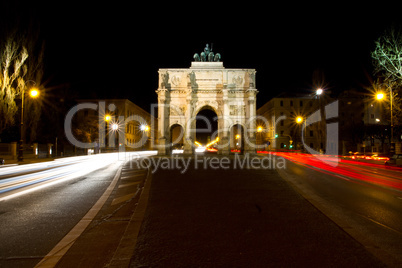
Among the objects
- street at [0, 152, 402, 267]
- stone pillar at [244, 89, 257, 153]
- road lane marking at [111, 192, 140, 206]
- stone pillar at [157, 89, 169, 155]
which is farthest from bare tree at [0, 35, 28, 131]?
stone pillar at [244, 89, 257, 153]

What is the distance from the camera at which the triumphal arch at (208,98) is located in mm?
43031

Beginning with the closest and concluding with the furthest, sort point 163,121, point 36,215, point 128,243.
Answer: point 128,243 < point 36,215 < point 163,121

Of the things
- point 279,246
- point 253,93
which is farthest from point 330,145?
point 279,246

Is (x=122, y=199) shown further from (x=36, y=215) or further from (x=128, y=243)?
(x=128, y=243)

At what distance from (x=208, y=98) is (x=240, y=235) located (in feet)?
129

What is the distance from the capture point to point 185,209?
6953 mm

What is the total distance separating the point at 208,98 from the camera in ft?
144

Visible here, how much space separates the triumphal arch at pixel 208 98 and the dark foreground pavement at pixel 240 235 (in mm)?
34895

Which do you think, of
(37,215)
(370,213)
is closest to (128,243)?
(37,215)

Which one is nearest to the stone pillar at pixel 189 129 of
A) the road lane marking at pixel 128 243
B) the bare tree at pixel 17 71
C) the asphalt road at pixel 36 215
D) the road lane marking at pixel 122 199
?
the bare tree at pixel 17 71

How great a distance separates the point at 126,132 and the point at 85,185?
62543mm

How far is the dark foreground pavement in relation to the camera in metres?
4.14

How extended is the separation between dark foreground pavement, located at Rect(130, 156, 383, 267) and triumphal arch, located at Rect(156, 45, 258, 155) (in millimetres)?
34895

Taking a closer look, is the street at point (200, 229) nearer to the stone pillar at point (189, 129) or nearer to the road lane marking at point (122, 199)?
the road lane marking at point (122, 199)
